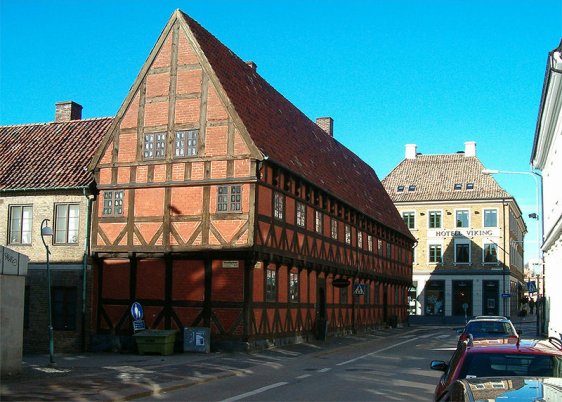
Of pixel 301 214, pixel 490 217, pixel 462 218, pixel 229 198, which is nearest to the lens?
pixel 229 198

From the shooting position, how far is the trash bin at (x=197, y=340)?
2388 cm

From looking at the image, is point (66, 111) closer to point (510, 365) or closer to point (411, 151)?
point (510, 365)

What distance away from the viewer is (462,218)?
63.8m

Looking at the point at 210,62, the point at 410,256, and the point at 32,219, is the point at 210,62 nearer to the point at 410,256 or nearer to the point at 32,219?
the point at 32,219

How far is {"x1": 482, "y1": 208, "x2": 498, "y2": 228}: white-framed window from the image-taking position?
206 feet

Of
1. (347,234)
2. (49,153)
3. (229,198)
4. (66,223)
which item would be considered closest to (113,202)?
(66,223)

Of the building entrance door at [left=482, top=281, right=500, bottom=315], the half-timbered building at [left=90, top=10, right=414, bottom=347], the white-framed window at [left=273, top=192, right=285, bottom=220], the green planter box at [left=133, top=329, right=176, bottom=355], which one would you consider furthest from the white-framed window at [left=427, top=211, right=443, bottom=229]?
the green planter box at [left=133, top=329, right=176, bottom=355]

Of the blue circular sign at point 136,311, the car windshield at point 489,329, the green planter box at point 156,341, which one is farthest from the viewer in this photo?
the blue circular sign at point 136,311

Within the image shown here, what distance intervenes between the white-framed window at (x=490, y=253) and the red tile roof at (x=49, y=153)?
137 ft

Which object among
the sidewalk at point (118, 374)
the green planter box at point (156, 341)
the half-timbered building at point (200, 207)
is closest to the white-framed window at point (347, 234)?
the half-timbered building at point (200, 207)

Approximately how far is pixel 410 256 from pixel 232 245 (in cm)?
3366

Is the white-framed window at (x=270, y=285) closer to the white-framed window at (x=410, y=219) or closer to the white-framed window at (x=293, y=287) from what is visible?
the white-framed window at (x=293, y=287)

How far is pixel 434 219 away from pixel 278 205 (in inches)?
1601

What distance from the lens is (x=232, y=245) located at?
79.8 feet
